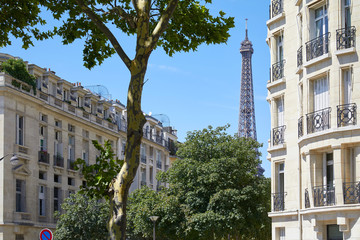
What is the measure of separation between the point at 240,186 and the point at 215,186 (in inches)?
73.4

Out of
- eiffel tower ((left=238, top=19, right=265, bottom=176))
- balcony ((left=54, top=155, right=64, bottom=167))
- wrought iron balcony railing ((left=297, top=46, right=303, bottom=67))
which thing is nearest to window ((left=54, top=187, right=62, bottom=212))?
balcony ((left=54, top=155, right=64, bottom=167))

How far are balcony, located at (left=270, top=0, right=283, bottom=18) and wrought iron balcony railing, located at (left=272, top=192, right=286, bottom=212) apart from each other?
8.45m

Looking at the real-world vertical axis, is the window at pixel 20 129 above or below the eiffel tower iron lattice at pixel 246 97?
below

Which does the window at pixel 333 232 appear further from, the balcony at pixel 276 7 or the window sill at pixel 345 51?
the balcony at pixel 276 7

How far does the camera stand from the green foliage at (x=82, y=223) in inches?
2115

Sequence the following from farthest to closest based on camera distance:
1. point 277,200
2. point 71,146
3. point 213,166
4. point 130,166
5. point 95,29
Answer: point 71,146, point 213,166, point 277,200, point 95,29, point 130,166

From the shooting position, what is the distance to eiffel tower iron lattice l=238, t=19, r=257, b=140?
540 ft

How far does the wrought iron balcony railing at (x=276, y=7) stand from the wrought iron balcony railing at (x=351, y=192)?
1010 centimetres

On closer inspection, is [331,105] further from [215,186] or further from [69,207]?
[69,207]

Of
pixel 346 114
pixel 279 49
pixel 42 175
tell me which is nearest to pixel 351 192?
pixel 346 114

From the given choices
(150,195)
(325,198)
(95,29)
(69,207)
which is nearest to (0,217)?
(69,207)

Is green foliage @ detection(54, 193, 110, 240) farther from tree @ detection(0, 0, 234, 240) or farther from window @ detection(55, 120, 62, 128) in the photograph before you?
tree @ detection(0, 0, 234, 240)

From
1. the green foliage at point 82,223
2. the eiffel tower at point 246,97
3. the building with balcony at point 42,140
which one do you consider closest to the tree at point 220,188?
the building with balcony at point 42,140

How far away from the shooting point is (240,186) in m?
47.0
